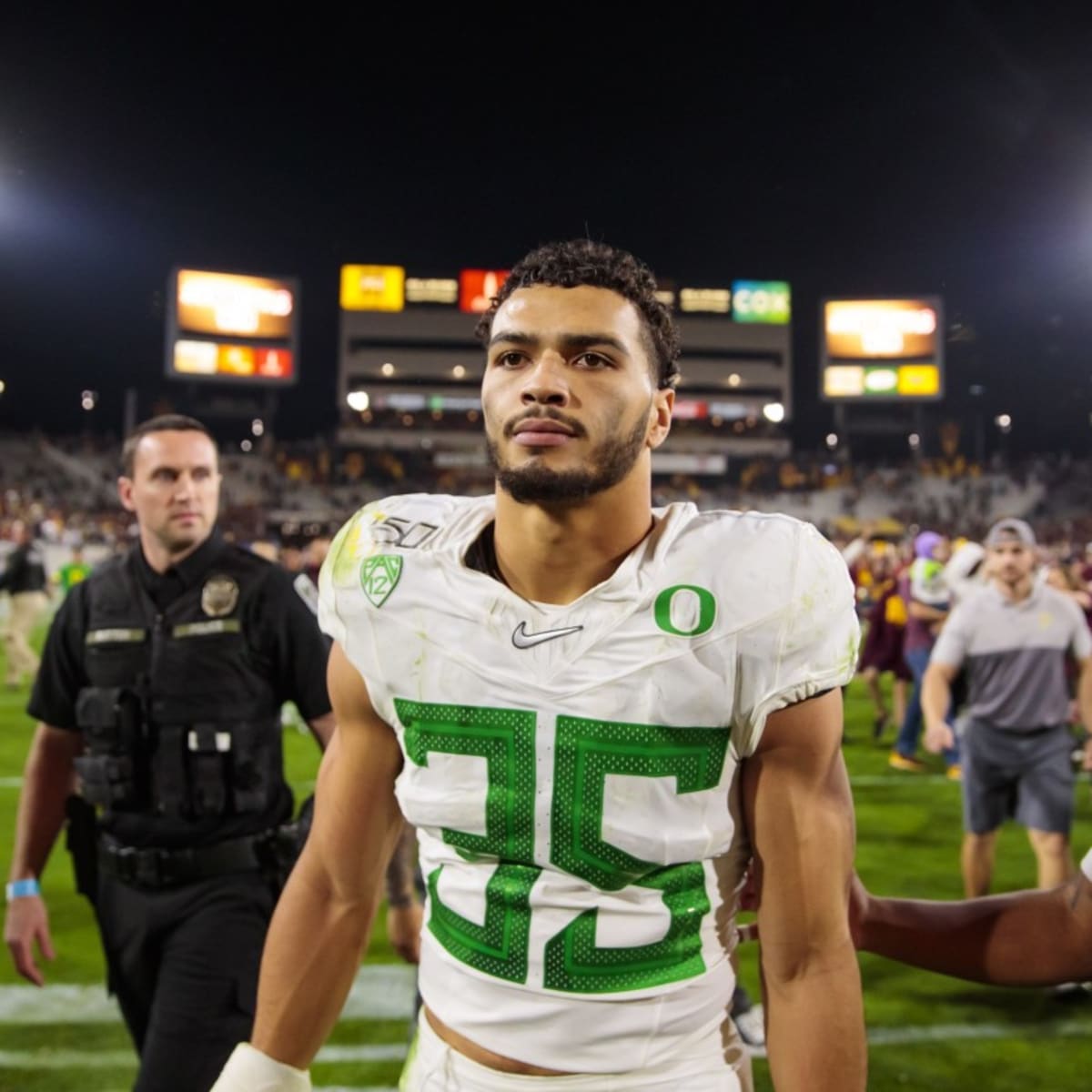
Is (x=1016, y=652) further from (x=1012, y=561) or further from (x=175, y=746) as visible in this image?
(x=175, y=746)

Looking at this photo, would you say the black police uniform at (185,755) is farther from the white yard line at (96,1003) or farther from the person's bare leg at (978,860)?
the person's bare leg at (978,860)

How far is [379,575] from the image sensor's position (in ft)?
6.21

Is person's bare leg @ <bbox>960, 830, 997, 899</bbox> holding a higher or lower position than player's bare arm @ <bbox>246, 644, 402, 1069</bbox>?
lower

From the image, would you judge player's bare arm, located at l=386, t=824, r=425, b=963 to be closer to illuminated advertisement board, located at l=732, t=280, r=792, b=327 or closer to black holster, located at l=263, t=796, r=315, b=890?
black holster, located at l=263, t=796, r=315, b=890

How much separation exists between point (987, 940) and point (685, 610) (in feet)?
3.11

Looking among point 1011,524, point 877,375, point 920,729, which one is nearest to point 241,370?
point 877,375

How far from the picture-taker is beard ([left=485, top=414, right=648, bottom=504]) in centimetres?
177

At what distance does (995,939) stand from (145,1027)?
236 centimetres

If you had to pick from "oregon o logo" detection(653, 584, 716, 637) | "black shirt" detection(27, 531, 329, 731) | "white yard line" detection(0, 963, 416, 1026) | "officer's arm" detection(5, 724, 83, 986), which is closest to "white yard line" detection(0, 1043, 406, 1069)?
"white yard line" detection(0, 963, 416, 1026)

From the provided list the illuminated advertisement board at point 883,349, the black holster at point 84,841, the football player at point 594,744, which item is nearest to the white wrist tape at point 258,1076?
the football player at point 594,744

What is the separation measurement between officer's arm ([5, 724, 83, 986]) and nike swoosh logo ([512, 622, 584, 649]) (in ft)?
7.13

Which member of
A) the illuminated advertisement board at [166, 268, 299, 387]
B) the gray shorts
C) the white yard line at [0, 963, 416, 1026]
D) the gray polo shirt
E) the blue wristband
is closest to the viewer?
the blue wristband

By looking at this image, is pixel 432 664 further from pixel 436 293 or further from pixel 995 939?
pixel 436 293

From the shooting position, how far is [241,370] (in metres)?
38.4
